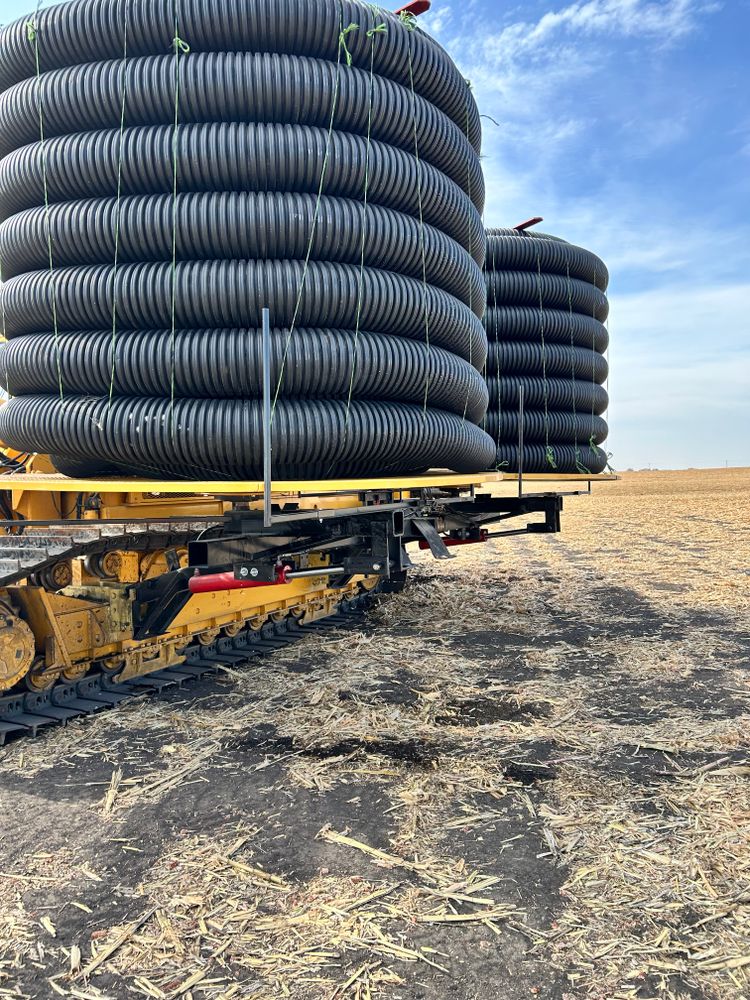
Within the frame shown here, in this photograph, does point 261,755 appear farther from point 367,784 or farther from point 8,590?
point 8,590

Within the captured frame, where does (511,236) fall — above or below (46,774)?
above

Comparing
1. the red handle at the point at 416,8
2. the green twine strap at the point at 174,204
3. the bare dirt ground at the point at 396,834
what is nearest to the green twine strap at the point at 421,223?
the red handle at the point at 416,8

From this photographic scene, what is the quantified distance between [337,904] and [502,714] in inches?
113

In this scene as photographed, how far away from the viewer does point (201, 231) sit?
17.6 ft

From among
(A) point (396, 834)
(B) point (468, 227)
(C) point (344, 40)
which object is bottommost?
(A) point (396, 834)

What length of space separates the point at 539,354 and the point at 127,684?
7.94m

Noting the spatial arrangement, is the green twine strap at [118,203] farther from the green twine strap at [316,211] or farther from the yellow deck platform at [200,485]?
the green twine strap at [316,211]

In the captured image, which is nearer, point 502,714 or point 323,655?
point 502,714

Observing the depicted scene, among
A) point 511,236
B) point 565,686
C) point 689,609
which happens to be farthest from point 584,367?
point 565,686

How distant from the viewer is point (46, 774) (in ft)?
15.6

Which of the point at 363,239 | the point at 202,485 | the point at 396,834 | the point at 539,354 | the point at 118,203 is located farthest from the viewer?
the point at 539,354

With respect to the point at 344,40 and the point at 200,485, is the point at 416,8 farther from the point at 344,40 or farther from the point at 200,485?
the point at 200,485

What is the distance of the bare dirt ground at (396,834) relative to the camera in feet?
9.33

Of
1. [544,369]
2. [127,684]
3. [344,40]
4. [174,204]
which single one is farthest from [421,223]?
[544,369]
